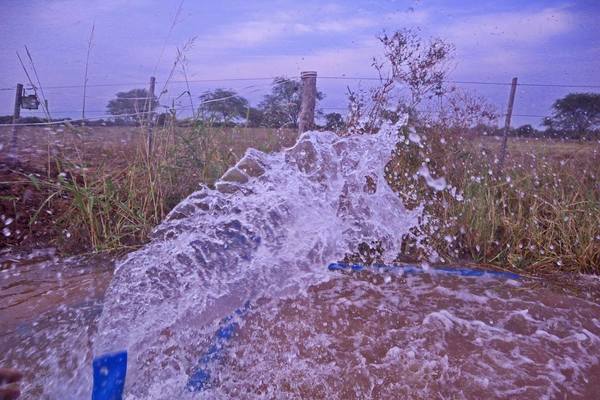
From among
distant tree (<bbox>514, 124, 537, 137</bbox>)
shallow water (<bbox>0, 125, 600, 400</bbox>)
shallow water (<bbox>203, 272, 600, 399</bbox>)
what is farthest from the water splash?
distant tree (<bbox>514, 124, 537, 137</bbox>)

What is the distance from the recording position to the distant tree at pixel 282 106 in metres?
4.59

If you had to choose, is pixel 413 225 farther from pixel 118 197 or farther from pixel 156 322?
pixel 118 197

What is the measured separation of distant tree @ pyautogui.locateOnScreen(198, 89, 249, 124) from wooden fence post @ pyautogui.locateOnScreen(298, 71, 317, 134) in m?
0.56

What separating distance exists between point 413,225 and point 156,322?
79.8 inches

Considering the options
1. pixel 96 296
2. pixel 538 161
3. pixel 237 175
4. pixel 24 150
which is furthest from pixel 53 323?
pixel 538 161

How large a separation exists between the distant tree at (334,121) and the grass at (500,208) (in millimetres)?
770

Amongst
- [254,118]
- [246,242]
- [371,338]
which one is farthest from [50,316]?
[254,118]

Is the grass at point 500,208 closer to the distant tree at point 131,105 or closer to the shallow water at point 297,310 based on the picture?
the shallow water at point 297,310

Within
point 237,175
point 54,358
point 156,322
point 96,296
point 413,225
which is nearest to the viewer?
point 54,358

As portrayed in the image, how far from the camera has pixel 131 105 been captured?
408cm

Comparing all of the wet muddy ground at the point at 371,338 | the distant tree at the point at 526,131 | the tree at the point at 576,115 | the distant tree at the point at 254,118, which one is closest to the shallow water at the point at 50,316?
the wet muddy ground at the point at 371,338

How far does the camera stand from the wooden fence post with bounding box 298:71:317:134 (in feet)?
13.3

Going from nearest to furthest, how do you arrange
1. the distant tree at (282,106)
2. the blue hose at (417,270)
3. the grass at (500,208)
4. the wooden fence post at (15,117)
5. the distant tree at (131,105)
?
1. the blue hose at (417,270)
2. the grass at (500,208)
3. the distant tree at (131,105)
4. the wooden fence post at (15,117)
5. the distant tree at (282,106)

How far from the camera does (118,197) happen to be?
11.1 feet
